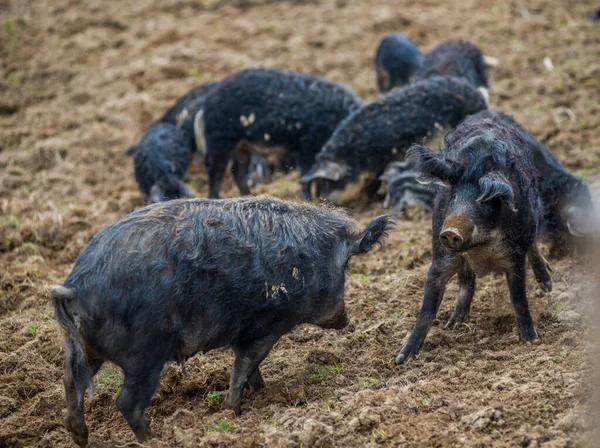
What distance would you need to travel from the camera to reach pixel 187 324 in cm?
461

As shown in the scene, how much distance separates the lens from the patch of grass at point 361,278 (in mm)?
6773

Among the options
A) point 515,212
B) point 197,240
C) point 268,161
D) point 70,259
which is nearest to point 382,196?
point 268,161

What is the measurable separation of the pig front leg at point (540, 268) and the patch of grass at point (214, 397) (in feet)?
8.61

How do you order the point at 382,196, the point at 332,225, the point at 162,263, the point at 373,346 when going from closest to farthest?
the point at 162,263 → the point at 332,225 → the point at 373,346 → the point at 382,196

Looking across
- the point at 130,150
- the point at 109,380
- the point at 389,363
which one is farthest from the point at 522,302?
the point at 130,150

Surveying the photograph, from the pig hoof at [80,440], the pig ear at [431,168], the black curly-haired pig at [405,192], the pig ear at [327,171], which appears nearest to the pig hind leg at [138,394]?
the pig hoof at [80,440]

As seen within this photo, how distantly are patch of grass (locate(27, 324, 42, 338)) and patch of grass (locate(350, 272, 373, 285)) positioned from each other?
2.60m

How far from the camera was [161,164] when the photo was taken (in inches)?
359

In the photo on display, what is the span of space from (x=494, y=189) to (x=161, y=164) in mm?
5196

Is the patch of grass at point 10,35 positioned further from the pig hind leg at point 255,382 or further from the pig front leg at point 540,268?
the pig front leg at point 540,268

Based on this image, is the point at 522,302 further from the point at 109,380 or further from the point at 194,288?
the point at 109,380

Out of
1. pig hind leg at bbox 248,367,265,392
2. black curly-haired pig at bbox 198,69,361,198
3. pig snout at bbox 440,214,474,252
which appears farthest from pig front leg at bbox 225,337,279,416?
black curly-haired pig at bbox 198,69,361,198

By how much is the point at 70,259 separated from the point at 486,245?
4.36 metres

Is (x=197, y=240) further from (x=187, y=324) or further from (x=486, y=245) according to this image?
(x=486, y=245)
